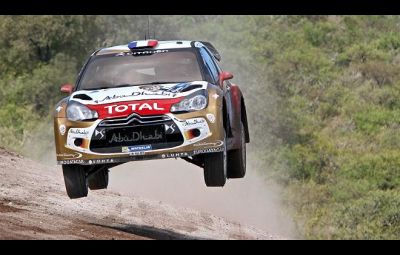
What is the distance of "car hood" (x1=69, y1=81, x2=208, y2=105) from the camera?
1143cm

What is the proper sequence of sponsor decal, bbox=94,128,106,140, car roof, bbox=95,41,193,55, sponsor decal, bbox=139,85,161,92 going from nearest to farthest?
sponsor decal, bbox=94,128,106,140, sponsor decal, bbox=139,85,161,92, car roof, bbox=95,41,193,55

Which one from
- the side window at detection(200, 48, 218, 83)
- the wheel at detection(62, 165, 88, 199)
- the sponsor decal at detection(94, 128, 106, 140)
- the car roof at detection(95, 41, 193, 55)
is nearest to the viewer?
the sponsor decal at detection(94, 128, 106, 140)

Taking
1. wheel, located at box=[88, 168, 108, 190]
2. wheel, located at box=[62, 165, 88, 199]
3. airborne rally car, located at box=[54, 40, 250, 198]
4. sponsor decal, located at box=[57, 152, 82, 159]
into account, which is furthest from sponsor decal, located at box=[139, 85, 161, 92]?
wheel, located at box=[88, 168, 108, 190]

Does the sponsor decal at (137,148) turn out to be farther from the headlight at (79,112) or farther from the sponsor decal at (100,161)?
the headlight at (79,112)

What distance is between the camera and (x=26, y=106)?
141 feet

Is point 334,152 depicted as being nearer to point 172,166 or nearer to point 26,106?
point 26,106

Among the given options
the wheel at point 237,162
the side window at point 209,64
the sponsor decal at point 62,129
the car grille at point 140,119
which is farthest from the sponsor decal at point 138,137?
the wheel at point 237,162

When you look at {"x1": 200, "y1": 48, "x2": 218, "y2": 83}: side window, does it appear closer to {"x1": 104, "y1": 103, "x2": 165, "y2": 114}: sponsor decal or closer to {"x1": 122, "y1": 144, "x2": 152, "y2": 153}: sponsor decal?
{"x1": 104, "y1": 103, "x2": 165, "y2": 114}: sponsor decal

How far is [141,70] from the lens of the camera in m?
12.4

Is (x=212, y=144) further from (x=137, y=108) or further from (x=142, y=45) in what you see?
(x=142, y=45)

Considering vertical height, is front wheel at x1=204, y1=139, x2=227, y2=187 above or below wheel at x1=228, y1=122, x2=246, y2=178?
above
